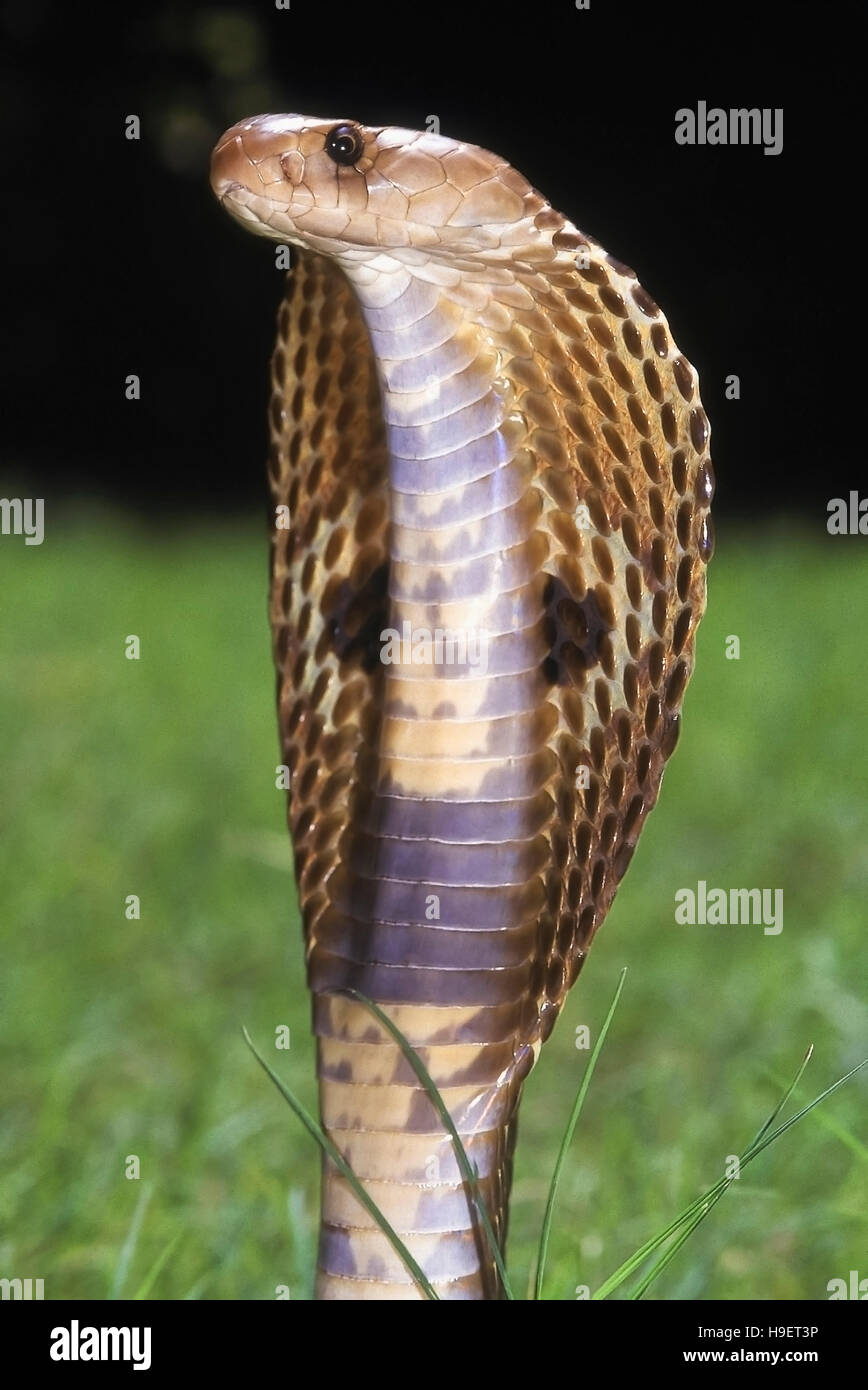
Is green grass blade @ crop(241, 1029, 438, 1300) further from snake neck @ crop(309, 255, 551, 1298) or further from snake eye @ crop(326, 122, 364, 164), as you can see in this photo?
snake eye @ crop(326, 122, 364, 164)

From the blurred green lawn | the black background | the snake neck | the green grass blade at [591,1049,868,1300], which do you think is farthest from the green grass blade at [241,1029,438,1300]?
the black background

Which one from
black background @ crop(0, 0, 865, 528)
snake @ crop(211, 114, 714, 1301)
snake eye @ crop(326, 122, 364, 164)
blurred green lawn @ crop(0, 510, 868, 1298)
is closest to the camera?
snake eye @ crop(326, 122, 364, 164)

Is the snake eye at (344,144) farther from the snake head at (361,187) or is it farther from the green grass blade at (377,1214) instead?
the green grass blade at (377,1214)

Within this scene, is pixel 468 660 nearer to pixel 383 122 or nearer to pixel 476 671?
pixel 476 671

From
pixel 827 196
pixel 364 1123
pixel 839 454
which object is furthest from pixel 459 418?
pixel 839 454

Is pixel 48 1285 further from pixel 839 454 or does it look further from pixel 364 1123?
pixel 839 454

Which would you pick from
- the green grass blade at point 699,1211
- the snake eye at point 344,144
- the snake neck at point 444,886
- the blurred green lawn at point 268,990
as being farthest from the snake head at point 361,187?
the blurred green lawn at point 268,990

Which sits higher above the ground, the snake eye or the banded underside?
the snake eye

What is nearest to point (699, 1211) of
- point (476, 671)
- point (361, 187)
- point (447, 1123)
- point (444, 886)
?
point (447, 1123)
